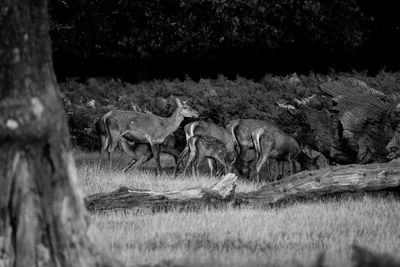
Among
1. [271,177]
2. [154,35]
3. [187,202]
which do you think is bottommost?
[271,177]

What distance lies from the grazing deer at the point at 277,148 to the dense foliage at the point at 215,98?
0.37m

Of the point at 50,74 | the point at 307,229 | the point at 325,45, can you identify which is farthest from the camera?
the point at 325,45

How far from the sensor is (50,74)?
5.52 meters

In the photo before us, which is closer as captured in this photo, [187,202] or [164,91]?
[187,202]

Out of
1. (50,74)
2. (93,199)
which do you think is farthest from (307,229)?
(50,74)

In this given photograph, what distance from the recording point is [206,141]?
49.9 feet

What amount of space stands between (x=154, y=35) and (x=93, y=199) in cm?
998

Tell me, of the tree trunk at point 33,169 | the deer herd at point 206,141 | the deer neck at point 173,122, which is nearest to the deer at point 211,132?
the deer herd at point 206,141

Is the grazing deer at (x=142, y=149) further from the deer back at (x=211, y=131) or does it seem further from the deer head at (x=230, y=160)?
the deer head at (x=230, y=160)

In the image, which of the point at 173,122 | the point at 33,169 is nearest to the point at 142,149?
the point at 173,122

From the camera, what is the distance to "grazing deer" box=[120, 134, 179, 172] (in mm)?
16328

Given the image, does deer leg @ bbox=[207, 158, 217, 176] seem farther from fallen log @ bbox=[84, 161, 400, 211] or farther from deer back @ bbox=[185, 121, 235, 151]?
fallen log @ bbox=[84, 161, 400, 211]

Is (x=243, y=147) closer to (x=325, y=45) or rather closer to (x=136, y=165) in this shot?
(x=136, y=165)

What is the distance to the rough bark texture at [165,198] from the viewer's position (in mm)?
9578
